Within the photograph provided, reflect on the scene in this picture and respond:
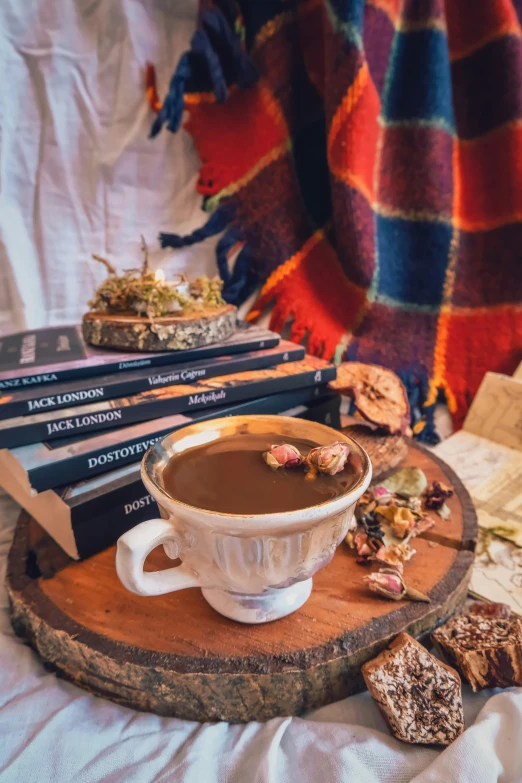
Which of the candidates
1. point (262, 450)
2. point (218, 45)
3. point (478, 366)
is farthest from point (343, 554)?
point (218, 45)

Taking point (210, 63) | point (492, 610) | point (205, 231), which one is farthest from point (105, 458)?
point (210, 63)

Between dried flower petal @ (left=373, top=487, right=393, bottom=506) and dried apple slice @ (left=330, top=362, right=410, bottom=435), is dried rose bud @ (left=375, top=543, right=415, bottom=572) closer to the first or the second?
dried flower petal @ (left=373, top=487, right=393, bottom=506)

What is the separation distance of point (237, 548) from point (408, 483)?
12.0 inches

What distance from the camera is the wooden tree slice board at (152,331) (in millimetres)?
598

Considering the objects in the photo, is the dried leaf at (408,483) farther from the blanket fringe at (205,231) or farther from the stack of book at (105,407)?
the blanket fringe at (205,231)

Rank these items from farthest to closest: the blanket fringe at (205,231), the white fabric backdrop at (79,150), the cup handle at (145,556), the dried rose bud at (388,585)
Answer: the blanket fringe at (205,231) → the white fabric backdrop at (79,150) → the dried rose bud at (388,585) → the cup handle at (145,556)

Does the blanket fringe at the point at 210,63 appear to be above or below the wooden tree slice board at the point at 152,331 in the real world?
above

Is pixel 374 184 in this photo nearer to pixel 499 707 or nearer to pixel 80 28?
pixel 80 28

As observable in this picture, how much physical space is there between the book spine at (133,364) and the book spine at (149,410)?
63mm

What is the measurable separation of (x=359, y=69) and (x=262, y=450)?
2.04ft

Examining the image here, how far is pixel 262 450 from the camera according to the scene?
1.47 feet

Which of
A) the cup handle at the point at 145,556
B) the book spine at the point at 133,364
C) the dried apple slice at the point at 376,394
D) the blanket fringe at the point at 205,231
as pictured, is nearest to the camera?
the cup handle at the point at 145,556

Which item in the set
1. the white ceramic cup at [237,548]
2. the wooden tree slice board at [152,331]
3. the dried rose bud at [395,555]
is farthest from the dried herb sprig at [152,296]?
the dried rose bud at [395,555]

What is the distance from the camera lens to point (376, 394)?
68 centimetres
